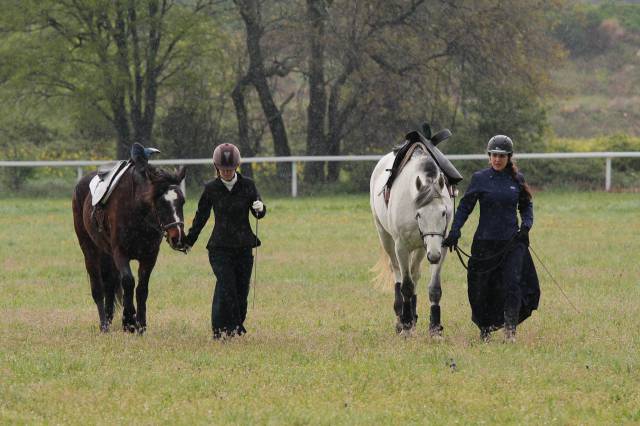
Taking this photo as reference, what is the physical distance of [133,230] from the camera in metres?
10.7

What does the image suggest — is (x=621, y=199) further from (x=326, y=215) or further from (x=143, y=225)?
(x=143, y=225)

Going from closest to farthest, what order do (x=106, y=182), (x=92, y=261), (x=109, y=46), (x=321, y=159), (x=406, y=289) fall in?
(x=406, y=289)
(x=106, y=182)
(x=92, y=261)
(x=321, y=159)
(x=109, y=46)

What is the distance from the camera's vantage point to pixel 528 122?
3130cm

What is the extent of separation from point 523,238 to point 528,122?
21.7 metres

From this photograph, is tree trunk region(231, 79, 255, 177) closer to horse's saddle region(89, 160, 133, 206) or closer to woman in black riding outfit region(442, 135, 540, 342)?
horse's saddle region(89, 160, 133, 206)

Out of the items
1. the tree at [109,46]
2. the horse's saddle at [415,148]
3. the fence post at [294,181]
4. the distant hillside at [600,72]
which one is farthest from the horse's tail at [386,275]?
the distant hillside at [600,72]

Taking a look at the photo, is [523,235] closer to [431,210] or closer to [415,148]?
[431,210]

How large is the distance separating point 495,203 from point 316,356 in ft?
7.07

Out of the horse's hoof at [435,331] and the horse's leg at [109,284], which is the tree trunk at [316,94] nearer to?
the horse's leg at [109,284]

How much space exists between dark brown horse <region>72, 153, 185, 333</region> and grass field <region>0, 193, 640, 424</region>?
351mm

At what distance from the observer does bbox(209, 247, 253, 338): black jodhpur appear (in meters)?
10.4

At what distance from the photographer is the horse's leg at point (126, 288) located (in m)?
10.7

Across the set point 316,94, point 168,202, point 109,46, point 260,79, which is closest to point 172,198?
point 168,202

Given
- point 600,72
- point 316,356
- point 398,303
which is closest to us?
point 316,356
